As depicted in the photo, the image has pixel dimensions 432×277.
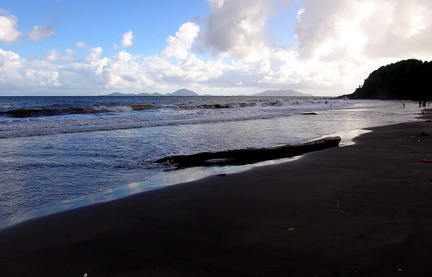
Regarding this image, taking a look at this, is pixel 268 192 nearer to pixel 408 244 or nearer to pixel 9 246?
pixel 408 244

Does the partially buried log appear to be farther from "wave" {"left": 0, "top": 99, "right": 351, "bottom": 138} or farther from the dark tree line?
the dark tree line

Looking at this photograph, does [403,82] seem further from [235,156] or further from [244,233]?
[244,233]

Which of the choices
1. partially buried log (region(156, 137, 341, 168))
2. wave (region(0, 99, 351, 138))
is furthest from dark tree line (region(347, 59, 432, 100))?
partially buried log (region(156, 137, 341, 168))

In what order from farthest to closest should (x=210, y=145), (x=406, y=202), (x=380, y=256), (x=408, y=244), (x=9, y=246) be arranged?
(x=210, y=145) → (x=406, y=202) → (x=9, y=246) → (x=408, y=244) → (x=380, y=256)

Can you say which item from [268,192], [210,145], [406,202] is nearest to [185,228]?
[268,192]

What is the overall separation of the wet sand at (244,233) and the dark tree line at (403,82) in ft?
308

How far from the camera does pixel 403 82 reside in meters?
98.2

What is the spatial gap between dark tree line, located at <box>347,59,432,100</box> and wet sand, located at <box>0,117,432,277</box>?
308 ft

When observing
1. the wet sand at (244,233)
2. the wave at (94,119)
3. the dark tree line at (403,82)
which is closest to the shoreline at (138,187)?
the wet sand at (244,233)

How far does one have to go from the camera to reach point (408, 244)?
3484 mm

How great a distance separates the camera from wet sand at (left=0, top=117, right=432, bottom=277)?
10.4 feet

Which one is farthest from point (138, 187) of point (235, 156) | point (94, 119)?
point (94, 119)

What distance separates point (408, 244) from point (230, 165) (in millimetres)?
5511

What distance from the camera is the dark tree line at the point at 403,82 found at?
90.8 metres
